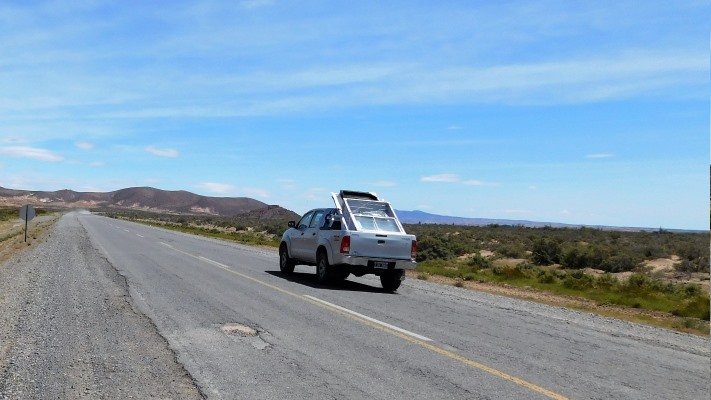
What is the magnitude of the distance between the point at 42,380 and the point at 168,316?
4.01 metres

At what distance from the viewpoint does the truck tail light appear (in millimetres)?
15430

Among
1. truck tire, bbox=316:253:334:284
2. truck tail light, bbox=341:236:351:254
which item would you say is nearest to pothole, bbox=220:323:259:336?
truck tail light, bbox=341:236:351:254

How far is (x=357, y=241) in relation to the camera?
50.9ft

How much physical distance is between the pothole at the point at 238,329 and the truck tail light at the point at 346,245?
235 inches

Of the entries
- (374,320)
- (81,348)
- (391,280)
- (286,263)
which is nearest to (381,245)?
(391,280)

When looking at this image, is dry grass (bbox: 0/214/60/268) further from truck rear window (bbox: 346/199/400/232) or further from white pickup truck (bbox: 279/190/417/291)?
truck rear window (bbox: 346/199/400/232)

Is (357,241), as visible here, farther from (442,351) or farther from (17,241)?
(17,241)

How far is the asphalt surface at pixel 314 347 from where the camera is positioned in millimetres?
6430

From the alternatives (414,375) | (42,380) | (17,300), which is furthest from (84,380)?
(17,300)

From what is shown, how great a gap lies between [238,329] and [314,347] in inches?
66.3

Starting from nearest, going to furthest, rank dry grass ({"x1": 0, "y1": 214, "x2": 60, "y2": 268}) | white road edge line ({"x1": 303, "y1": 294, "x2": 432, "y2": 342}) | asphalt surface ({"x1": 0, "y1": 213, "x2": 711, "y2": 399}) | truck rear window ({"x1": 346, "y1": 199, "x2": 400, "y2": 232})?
asphalt surface ({"x1": 0, "y1": 213, "x2": 711, "y2": 399}), white road edge line ({"x1": 303, "y1": 294, "x2": 432, "y2": 342}), truck rear window ({"x1": 346, "y1": 199, "x2": 400, "y2": 232}), dry grass ({"x1": 0, "y1": 214, "x2": 60, "y2": 268})

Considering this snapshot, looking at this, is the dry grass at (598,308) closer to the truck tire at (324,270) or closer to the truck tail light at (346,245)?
the truck tire at (324,270)

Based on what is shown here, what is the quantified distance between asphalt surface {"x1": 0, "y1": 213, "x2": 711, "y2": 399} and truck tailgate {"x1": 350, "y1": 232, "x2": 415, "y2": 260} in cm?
105

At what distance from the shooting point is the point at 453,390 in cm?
638
